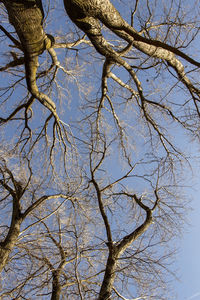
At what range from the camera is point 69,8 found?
279cm

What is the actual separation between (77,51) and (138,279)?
4.10m

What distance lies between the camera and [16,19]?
9.04 ft

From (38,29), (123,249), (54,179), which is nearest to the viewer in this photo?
(38,29)

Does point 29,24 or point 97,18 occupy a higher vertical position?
point 29,24

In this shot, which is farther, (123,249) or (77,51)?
(77,51)

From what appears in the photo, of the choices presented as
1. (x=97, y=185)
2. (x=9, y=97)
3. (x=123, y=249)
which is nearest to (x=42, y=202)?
(x=97, y=185)

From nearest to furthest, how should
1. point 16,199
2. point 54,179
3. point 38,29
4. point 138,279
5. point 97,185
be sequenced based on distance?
point 38,29
point 138,279
point 16,199
point 97,185
point 54,179

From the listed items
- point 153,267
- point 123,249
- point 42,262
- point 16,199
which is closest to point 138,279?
point 153,267

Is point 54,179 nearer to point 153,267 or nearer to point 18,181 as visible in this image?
point 18,181

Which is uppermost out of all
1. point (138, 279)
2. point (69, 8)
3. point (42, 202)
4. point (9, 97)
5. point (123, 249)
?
point (9, 97)

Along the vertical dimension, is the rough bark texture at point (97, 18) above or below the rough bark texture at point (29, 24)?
below

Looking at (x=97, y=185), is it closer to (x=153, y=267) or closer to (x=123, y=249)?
(x=123, y=249)

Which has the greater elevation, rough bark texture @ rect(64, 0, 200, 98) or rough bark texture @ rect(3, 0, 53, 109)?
rough bark texture @ rect(3, 0, 53, 109)

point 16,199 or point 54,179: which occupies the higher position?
point 54,179
